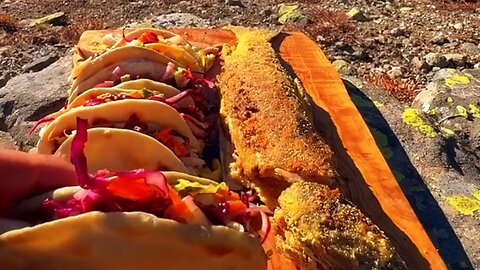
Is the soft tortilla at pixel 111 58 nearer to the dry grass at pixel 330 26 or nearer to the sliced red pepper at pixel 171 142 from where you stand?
the sliced red pepper at pixel 171 142

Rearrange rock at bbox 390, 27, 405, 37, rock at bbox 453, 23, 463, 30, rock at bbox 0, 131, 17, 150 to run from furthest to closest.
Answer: rock at bbox 453, 23, 463, 30 < rock at bbox 390, 27, 405, 37 < rock at bbox 0, 131, 17, 150

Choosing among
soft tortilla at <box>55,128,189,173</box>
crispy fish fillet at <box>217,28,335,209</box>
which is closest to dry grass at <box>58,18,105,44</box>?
crispy fish fillet at <box>217,28,335,209</box>

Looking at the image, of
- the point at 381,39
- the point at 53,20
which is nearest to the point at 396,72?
the point at 381,39

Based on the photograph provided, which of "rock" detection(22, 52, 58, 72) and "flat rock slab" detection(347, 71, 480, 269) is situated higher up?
"flat rock slab" detection(347, 71, 480, 269)

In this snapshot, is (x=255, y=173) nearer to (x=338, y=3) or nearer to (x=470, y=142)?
(x=470, y=142)

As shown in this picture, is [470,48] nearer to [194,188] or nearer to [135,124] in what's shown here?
[135,124]

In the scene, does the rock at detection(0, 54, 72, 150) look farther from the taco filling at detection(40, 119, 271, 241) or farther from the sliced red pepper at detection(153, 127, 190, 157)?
the taco filling at detection(40, 119, 271, 241)

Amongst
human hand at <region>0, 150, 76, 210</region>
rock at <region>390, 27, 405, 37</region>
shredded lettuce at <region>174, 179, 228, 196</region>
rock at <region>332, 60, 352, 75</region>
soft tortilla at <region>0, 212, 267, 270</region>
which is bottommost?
rock at <region>390, 27, 405, 37</region>
